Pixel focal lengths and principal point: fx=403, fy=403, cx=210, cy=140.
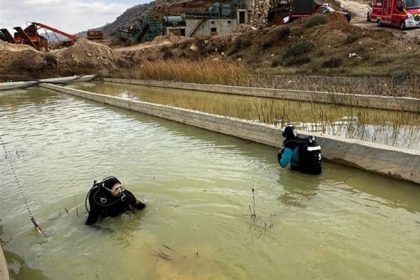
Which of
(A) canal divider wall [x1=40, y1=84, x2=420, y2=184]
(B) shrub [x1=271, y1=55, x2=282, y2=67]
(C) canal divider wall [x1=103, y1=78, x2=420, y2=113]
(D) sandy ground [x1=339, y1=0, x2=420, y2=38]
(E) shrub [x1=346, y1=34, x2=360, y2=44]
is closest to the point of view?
(A) canal divider wall [x1=40, y1=84, x2=420, y2=184]

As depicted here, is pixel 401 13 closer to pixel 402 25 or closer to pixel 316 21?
pixel 402 25

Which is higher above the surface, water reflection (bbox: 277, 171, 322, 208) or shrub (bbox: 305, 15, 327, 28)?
shrub (bbox: 305, 15, 327, 28)

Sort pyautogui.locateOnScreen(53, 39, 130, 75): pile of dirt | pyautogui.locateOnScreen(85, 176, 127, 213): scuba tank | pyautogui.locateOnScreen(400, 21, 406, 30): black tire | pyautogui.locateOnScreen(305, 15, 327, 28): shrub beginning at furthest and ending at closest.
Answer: pyautogui.locateOnScreen(53, 39, 130, 75): pile of dirt
pyautogui.locateOnScreen(305, 15, 327, 28): shrub
pyautogui.locateOnScreen(400, 21, 406, 30): black tire
pyautogui.locateOnScreen(85, 176, 127, 213): scuba tank

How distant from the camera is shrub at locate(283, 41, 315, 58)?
21953 mm

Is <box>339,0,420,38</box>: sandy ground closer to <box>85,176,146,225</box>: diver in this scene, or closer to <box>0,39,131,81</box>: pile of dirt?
<box>0,39,131,81</box>: pile of dirt

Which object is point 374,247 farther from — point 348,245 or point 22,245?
point 22,245

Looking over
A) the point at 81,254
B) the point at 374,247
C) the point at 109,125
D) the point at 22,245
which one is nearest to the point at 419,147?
the point at 374,247

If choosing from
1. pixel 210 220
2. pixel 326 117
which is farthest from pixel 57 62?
pixel 210 220

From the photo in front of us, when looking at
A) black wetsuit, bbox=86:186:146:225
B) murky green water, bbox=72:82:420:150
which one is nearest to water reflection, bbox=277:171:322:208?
murky green water, bbox=72:82:420:150

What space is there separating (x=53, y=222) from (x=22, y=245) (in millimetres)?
598

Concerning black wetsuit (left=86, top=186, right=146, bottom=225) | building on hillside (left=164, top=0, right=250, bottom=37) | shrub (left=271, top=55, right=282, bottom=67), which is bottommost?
black wetsuit (left=86, top=186, right=146, bottom=225)

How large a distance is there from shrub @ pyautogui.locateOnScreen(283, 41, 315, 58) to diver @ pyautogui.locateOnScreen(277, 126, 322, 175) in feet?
54.3

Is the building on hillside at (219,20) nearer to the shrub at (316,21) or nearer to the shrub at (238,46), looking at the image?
the shrub at (238,46)

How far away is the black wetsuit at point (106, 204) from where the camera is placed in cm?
509
